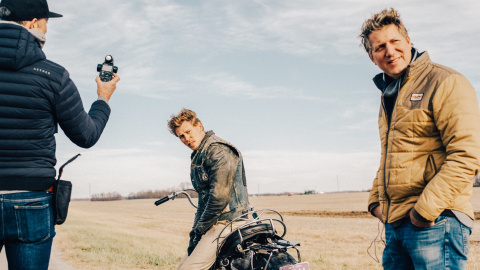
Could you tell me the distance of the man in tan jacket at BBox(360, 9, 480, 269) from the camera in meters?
2.55

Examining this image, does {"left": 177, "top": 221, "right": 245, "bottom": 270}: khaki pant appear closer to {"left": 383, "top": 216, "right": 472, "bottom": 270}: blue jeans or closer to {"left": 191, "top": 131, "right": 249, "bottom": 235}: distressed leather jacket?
{"left": 191, "top": 131, "right": 249, "bottom": 235}: distressed leather jacket

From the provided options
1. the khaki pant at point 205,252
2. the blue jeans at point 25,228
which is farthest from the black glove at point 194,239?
the blue jeans at point 25,228

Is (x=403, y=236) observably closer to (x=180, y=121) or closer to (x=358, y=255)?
(x=180, y=121)

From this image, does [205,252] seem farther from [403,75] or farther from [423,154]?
[403,75]

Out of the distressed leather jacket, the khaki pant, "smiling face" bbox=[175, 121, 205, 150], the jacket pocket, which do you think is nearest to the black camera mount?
the distressed leather jacket

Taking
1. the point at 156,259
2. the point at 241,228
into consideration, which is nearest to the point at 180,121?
the point at 241,228

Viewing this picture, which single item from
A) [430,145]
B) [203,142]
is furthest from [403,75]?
[203,142]

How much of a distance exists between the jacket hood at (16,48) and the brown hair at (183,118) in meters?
2.13

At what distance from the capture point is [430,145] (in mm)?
2727

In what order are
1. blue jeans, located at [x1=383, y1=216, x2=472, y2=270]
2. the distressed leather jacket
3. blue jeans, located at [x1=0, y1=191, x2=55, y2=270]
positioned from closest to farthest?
blue jeans, located at [x1=0, y1=191, x2=55, y2=270]
blue jeans, located at [x1=383, y1=216, x2=472, y2=270]
the distressed leather jacket

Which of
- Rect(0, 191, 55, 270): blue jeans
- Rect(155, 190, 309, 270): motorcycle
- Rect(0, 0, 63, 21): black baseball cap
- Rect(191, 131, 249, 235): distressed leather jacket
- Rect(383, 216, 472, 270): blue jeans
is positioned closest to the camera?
Rect(0, 191, 55, 270): blue jeans

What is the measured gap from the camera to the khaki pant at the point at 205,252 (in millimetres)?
4027

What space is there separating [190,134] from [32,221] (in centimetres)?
226

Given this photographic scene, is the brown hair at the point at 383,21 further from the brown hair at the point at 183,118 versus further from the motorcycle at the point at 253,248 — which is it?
the brown hair at the point at 183,118
